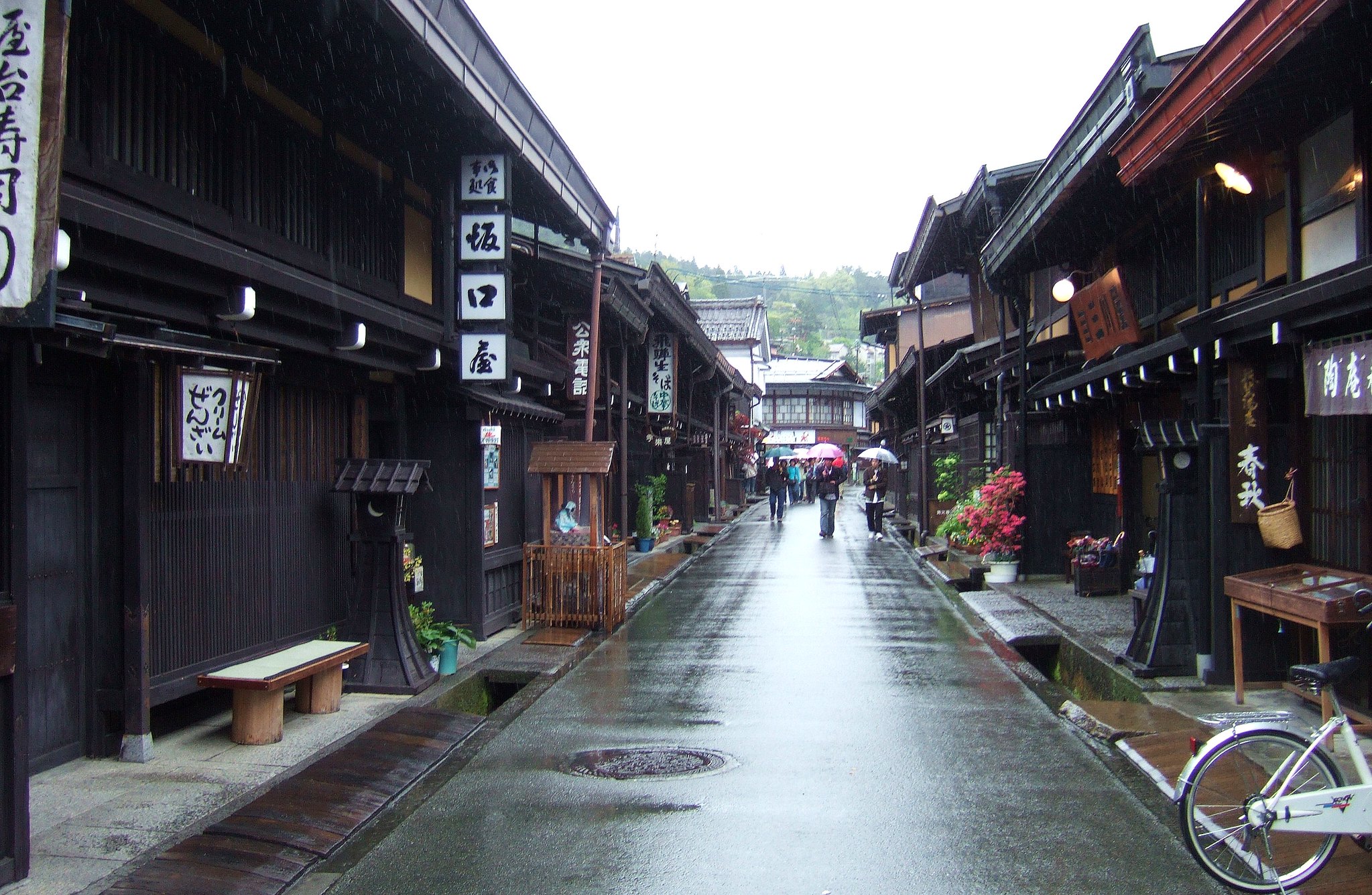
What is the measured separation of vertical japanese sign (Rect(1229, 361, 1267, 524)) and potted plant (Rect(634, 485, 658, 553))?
17382 mm

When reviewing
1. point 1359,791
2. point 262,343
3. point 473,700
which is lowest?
point 473,700

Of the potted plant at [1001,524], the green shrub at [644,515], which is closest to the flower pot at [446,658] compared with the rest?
the potted plant at [1001,524]

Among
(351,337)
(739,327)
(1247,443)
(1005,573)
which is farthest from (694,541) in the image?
(739,327)

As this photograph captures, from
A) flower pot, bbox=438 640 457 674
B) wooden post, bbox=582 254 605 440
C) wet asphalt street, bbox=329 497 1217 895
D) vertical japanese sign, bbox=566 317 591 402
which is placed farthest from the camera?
vertical japanese sign, bbox=566 317 591 402

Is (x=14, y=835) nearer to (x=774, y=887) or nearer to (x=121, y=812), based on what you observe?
(x=121, y=812)

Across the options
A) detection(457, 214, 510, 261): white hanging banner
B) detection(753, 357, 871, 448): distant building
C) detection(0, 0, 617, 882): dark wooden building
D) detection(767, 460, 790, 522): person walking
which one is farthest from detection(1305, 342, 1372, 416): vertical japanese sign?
detection(753, 357, 871, 448): distant building

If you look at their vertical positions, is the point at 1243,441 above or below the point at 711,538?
above

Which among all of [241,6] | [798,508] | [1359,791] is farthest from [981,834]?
[798,508]

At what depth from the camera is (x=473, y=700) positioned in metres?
10.7

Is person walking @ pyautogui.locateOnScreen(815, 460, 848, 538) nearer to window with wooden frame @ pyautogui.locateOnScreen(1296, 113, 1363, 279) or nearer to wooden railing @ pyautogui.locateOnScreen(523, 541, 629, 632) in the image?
wooden railing @ pyautogui.locateOnScreen(523, 541, 629, 632)

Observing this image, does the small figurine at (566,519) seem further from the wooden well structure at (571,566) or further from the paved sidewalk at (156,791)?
the paved sidewalk at (156,791)

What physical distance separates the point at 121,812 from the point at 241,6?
5833 mm

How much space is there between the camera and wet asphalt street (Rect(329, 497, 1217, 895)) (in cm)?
564

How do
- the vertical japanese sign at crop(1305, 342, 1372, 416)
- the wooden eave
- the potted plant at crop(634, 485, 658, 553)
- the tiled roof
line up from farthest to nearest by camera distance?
the tiled roof, the potted plant at crop(634, 485, 658, 553), the vertical japanese sign at crop(1305, 342, 1372, 416), the wooden eave
